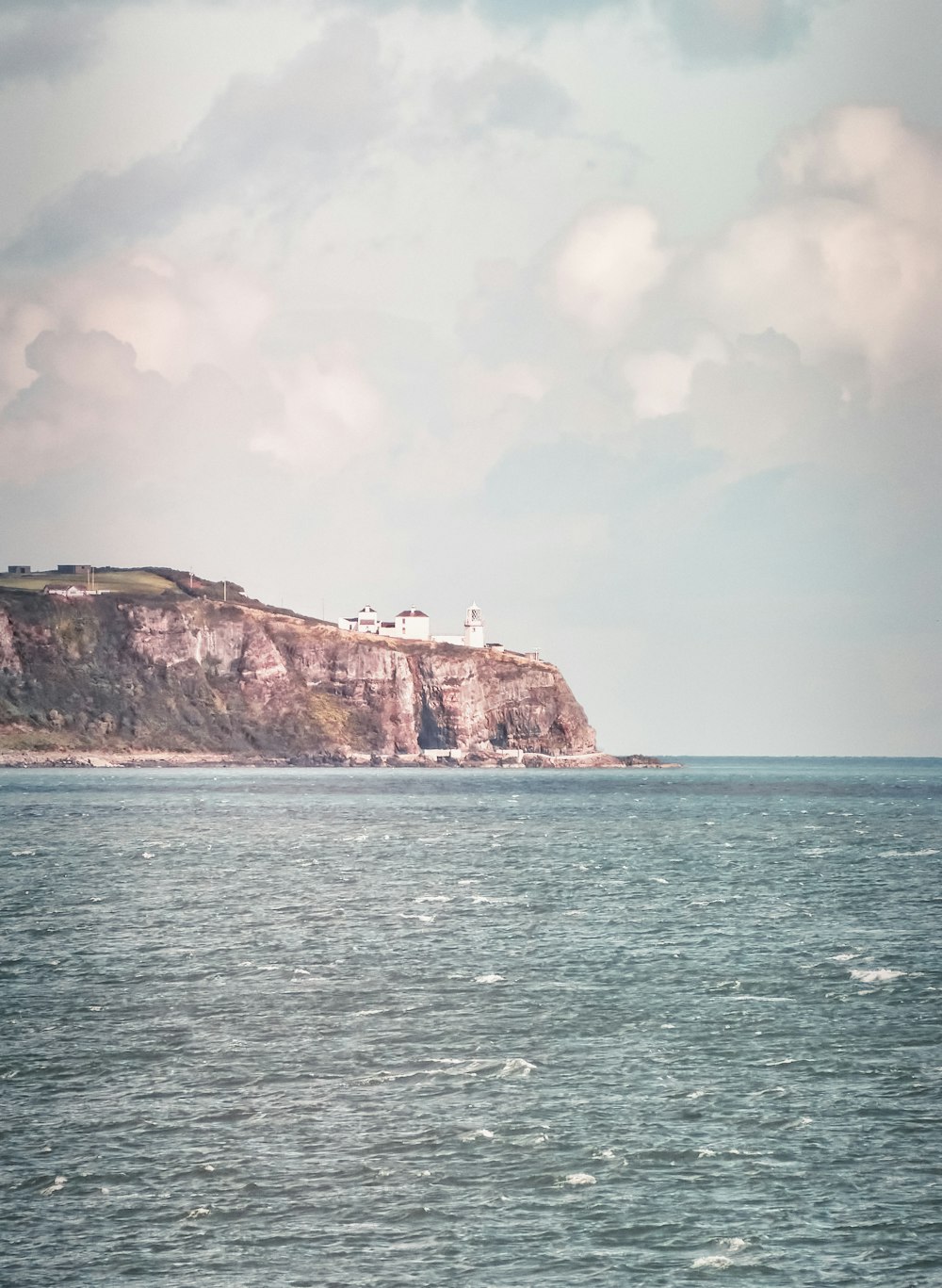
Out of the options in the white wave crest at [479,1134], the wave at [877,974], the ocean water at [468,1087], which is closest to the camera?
the ocean water at [468,1087]

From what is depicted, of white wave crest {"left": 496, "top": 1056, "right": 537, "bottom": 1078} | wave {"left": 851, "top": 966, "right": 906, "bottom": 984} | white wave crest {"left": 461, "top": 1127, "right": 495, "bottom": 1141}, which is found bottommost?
white wave crest {"left": 461, "top": 1127, "right": 495, "bottom": 1141}

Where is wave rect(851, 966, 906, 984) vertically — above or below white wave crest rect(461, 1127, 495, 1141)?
above

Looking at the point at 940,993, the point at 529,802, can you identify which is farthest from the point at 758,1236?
the point at 529,802

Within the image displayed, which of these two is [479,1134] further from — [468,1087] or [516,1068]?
[516,1068]

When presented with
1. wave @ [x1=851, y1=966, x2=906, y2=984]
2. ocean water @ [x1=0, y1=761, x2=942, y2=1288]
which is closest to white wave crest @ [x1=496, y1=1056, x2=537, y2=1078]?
ocean water @ [x1=0, y1=761, x2=942, y2=1288]

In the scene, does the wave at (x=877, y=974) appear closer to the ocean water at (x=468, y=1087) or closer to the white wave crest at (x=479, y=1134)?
the ocean water at (x=468, y=1087)

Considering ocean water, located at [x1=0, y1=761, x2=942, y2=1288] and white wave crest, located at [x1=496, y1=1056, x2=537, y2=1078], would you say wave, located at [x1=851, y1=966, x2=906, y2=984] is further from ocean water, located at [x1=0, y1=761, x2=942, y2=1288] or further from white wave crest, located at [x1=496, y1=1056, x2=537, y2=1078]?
white wave crest, located at [x1=496, y1=1056, x2=537, y2=1078]

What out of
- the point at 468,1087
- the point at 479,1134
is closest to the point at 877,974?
the point at 468,1087

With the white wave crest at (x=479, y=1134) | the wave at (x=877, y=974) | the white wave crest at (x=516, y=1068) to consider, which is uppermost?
the wave at (x=877, y=974)

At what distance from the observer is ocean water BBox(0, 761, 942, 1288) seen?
2881 cm

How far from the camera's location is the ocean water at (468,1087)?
28.8 metres

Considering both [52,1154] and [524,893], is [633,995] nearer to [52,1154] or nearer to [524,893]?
[52,1154]

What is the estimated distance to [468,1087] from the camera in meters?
39.5

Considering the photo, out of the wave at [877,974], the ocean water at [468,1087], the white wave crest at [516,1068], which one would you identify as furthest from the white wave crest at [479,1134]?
the wave at [877,974]
